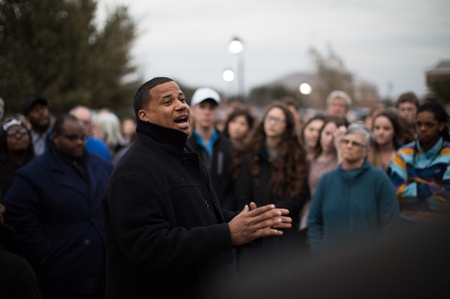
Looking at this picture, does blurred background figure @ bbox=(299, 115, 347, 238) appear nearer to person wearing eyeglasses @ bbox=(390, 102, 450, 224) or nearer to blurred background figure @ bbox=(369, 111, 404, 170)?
blurred background figure @ bbox=(369, 111, 404, 170)

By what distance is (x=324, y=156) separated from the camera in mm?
5828

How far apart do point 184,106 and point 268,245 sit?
9.24 feet

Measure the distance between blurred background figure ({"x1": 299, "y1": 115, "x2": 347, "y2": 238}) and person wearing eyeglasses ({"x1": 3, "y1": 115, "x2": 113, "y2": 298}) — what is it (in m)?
2.43

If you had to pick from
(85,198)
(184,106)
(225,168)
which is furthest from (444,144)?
(85,198)

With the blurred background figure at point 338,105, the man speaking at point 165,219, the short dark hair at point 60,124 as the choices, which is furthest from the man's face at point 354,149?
the blurred background figure at point 338,105

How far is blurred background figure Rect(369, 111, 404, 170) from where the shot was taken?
5887 mm

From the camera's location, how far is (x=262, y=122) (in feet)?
19.6

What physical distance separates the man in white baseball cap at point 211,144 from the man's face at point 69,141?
67.1 inches

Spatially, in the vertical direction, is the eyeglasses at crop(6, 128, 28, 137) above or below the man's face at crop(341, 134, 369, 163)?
above

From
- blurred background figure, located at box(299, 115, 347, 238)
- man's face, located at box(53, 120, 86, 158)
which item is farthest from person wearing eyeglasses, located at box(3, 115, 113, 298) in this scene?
blurred background figure, located at box(299, 115, 347, 238)

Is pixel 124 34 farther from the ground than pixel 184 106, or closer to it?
farther from the ground

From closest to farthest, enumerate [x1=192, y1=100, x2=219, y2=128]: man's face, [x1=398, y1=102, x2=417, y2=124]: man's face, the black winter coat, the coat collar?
the black winter coat, the coat collar, [x1=192, y1=100, x2=219, y2=128]: man's face, [x1=398, y1=102, x2=417, y2=124]: man's face

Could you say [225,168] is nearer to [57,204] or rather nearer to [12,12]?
[57,204]

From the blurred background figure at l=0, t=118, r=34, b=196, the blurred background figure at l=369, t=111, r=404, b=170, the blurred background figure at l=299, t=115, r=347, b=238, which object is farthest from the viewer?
the blurred background figure at l=369, t=111, r=404, b=170
